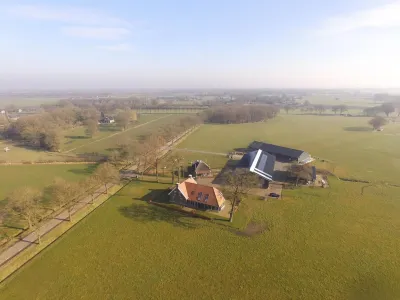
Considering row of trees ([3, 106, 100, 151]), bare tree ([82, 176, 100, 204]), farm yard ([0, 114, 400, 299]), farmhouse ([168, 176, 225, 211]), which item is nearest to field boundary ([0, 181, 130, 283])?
farm yard ([0, 114, 400, 299])

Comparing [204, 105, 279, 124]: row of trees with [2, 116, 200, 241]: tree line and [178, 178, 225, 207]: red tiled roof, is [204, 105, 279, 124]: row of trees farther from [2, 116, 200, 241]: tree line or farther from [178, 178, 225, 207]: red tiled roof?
[178, 178, 225, 207]: red tiled roof

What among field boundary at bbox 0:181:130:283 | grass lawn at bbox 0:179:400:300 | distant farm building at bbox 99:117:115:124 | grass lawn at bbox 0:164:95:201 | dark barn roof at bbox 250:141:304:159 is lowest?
grass lawn at bbox 0:179:400:300

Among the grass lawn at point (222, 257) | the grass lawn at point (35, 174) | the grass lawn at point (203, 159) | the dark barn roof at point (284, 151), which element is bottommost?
the grass lawn at point (222, 257)

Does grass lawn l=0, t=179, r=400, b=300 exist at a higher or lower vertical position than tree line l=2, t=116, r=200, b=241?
lower

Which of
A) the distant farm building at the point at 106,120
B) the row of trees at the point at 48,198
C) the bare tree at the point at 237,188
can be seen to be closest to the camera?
the row of trees at the point at 48,198

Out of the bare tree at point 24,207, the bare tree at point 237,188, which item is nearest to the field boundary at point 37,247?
the bare tree at point 24,207

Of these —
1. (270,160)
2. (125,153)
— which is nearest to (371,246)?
(270,160)

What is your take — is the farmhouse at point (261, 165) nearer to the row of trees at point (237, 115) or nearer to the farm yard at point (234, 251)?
the farm yard at point (234, 251)
